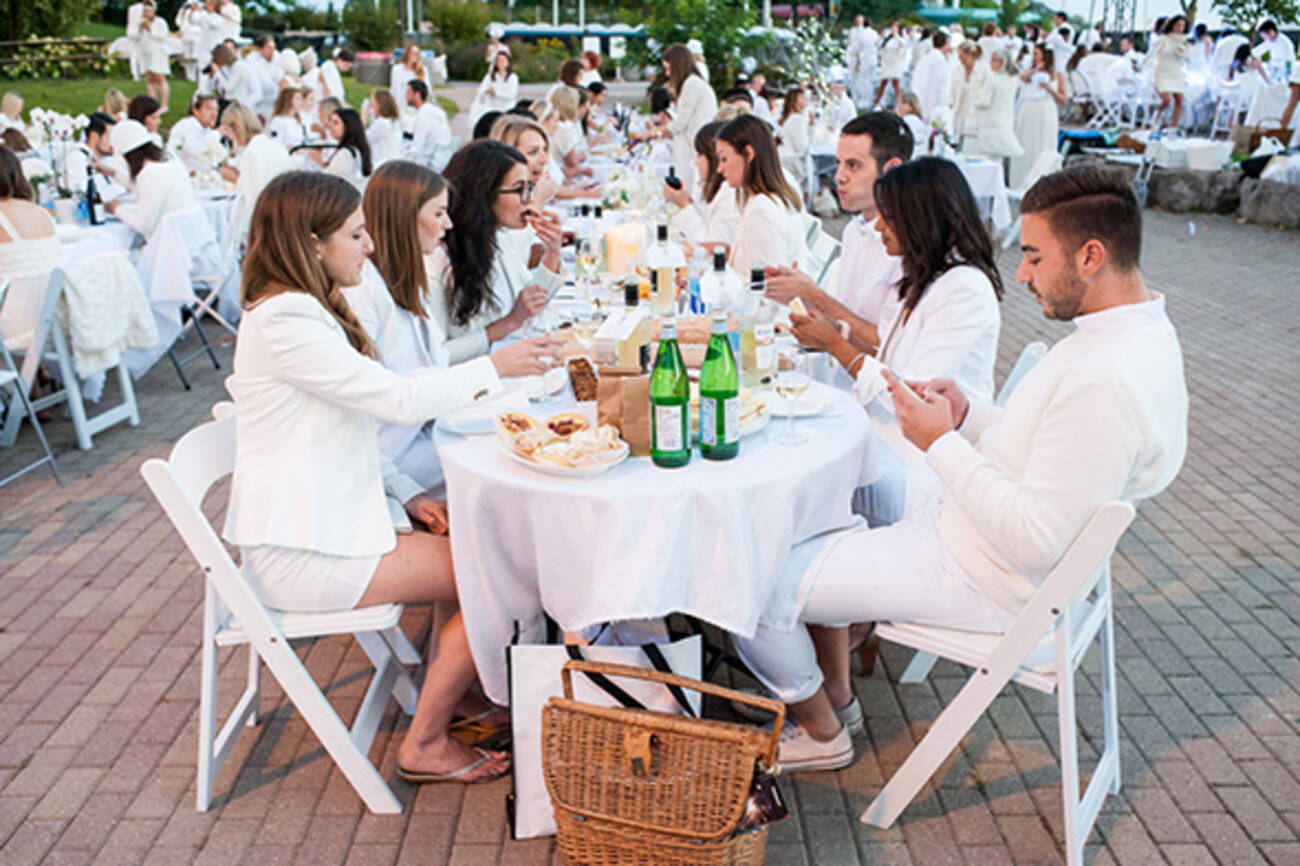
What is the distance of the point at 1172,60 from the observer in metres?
14.7

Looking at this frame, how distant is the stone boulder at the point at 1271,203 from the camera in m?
10.2

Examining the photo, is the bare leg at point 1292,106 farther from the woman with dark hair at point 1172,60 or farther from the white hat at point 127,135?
the white hat at point 127,135

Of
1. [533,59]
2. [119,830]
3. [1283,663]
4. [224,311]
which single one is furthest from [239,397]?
[533,59]

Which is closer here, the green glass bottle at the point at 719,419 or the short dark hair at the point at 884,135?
the green glass bottle at the point at 719,419

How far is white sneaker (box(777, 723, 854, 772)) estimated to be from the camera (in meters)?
2.67

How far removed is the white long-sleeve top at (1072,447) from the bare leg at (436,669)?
3.85 ft

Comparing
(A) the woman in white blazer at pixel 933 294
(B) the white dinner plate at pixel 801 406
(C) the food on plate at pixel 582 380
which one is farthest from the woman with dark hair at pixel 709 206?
(B) the white dinner plate at pixel 801 406

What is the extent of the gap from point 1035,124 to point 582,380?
10143mm

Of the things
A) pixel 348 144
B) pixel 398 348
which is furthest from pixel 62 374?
pixel 348 144

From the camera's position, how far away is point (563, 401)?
9.27 feet

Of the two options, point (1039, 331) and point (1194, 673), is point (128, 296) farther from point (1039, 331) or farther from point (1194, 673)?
point (1039, 331)

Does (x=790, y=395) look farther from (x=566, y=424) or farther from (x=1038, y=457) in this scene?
(x=1038, y=457)

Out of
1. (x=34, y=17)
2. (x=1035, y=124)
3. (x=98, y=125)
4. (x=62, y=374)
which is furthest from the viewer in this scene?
(x=34, y=17)

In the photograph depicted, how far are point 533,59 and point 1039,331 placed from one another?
23.8 meters
